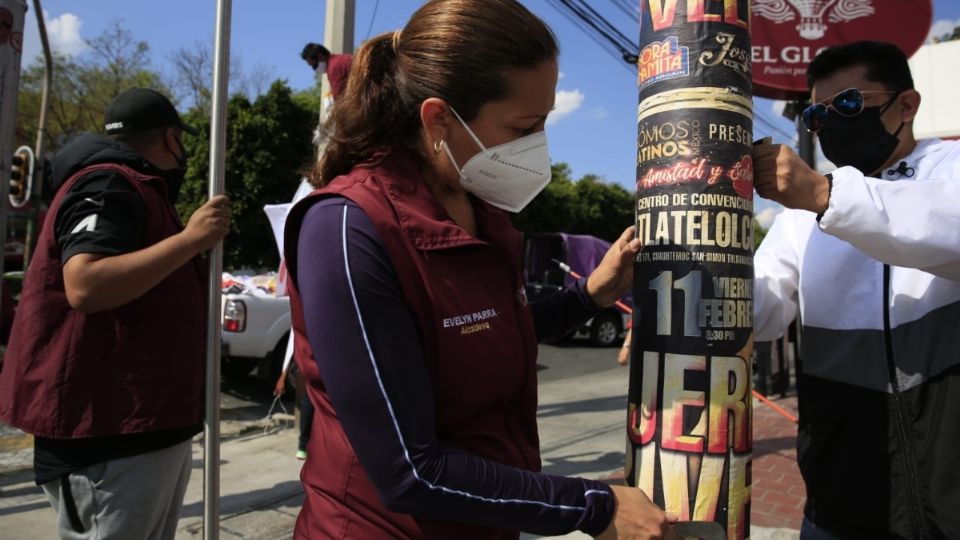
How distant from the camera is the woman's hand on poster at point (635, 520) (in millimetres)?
1162

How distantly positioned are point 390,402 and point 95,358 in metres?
1.38

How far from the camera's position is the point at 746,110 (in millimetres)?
1359

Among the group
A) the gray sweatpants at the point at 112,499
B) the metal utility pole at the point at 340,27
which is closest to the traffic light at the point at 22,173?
the metal utility pole at the point at 340,27

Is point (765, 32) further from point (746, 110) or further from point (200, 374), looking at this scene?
point (200, 374)

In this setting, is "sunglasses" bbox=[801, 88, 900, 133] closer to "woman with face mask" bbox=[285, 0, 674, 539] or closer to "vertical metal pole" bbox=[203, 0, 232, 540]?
"woman with face mask" bbox=[285, 0, 674, 539]

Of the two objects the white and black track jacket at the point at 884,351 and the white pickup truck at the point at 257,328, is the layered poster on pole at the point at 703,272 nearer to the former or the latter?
the white and black track jacket at the point at 884,351

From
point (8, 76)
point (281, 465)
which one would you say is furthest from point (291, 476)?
point (8, 76)

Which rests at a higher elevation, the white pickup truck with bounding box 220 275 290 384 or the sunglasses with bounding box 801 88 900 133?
the sunglasses with bounding box 801 88 900 133

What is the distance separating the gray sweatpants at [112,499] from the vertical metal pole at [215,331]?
215mm

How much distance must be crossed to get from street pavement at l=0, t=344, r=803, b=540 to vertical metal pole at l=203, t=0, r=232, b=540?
6.86 ft

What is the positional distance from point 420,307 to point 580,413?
6713 mm

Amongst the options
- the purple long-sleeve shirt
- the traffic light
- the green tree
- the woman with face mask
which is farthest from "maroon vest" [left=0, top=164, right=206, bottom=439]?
the green tree

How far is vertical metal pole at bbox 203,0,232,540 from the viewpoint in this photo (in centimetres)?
196

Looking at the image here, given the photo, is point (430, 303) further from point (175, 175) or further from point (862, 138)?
point (175, 175)
